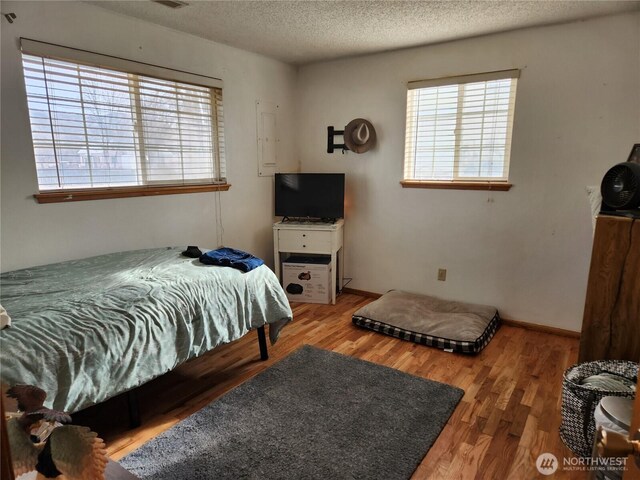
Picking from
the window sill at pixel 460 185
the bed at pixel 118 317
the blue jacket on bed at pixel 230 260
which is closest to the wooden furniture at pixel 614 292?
the window sill at pixel 460 185

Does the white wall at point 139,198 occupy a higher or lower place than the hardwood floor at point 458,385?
higher

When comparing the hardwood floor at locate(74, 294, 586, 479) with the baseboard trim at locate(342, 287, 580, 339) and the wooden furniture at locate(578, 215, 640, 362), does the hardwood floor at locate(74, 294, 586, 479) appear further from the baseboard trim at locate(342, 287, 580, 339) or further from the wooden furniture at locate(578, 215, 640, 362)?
the wooden furniture at locate(578, 215, 640, 362)

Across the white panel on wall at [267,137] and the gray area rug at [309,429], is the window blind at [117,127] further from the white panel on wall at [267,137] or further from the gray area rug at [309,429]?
the gray area rug at [309,429]

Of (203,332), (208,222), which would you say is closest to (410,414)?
(203,332)

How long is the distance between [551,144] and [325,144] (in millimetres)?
2031

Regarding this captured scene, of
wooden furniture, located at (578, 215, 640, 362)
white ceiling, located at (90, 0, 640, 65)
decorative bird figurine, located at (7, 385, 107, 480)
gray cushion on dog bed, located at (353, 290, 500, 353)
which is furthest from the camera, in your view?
gray cushion on dog bed, located at (353, 290, 500, 353)

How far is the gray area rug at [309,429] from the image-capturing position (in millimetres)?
1709

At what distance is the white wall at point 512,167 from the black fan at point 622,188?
1.06m

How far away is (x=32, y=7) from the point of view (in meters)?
2.21

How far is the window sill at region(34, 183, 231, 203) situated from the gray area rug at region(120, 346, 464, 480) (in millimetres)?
1547

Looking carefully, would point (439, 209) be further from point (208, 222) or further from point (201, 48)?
point (201, 48)

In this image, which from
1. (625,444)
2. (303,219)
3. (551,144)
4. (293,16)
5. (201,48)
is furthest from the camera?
(303,219)

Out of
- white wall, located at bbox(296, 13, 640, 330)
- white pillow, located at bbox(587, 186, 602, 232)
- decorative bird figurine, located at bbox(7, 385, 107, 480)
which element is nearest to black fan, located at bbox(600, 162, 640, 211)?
white pillow, located at bbox(587, 186, 602, 232)

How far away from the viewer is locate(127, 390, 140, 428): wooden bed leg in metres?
1.95
